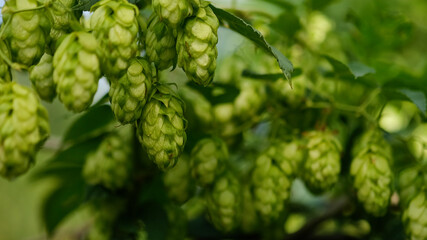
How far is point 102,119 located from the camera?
73.0 inches

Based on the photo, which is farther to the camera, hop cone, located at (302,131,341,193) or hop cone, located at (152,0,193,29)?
hop cone, located at (302,131,341,193)

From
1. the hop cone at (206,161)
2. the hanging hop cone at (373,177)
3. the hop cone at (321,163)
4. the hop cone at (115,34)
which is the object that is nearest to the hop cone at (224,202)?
the hop cone at (206,161)

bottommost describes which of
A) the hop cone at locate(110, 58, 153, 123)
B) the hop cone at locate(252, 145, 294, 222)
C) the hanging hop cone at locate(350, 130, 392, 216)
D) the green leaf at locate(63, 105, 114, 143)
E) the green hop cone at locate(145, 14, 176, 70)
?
the green leaf at locate(63, 105, 114, 143)

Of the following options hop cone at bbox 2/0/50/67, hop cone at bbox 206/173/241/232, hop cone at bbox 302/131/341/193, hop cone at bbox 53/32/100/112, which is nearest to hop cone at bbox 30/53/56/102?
hop cone at bbox 2/0/50/67

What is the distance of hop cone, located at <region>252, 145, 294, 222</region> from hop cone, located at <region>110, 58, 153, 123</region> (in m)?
0.54

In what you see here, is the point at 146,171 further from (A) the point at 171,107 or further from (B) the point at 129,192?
(A) the point at 171,107

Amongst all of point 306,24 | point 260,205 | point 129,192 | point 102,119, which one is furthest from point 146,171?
point 306,24

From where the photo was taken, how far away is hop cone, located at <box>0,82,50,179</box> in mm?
1051

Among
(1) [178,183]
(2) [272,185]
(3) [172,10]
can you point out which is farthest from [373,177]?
(3) [172,10]

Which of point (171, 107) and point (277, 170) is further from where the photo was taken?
point (277, 170)

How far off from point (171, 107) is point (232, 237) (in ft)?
2.94

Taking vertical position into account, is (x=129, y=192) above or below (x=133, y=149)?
below

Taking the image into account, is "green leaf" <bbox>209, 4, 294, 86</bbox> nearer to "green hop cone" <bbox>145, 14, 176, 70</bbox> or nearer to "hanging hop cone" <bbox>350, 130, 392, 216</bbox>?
"green hop cone" <bbox>145, 14, 176, 70</bbox>

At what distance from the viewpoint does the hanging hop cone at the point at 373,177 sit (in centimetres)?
156
